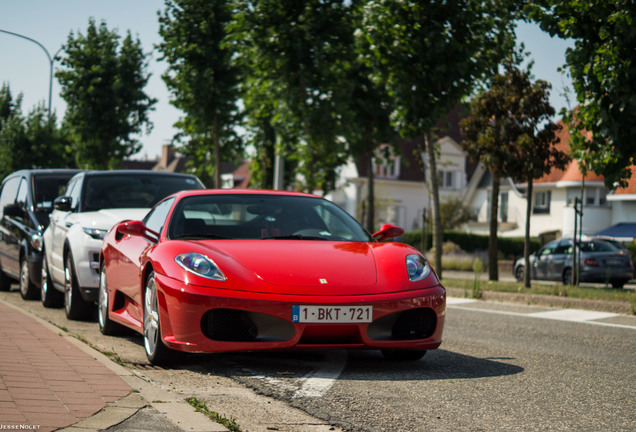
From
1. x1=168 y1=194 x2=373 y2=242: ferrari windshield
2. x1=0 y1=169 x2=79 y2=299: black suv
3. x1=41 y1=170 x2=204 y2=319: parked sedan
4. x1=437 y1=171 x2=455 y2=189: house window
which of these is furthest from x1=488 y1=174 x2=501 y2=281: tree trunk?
x1=437 y1=171 x2=455 y2=189: house window

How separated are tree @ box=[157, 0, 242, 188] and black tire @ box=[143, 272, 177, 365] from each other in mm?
19789

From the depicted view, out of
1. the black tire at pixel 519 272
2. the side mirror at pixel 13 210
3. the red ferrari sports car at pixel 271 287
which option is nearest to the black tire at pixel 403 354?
the red ferrari sports car at pixel 271 287

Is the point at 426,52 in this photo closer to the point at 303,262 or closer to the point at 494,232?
the point at 494,232

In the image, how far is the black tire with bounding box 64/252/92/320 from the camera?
9.91 m

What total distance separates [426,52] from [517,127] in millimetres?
5599

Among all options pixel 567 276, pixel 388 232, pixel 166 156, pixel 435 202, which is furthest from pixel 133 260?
pixel 166 156

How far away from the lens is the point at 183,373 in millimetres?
6355

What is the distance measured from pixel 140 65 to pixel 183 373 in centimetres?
3502

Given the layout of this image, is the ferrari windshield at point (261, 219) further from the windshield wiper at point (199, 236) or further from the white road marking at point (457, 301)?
the white road marking at point (457, 301)

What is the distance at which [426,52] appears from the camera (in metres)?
18.2

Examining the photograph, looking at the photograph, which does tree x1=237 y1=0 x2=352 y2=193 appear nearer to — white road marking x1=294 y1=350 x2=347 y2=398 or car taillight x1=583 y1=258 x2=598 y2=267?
car taillight x1=583 y1=258 x2=598 y2=267

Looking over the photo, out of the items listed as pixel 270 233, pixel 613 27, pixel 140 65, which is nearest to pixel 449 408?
pixel 270 233

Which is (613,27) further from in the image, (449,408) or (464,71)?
(449,408)

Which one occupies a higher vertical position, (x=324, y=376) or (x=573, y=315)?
(x=324, y=376)
